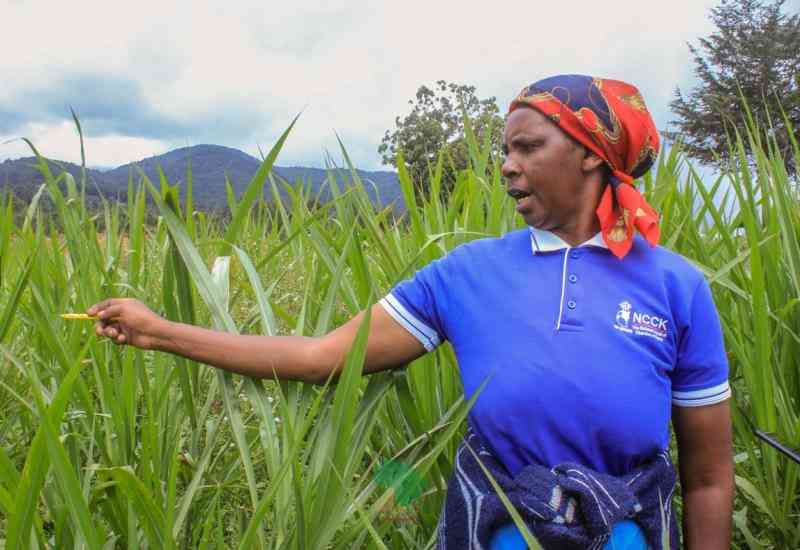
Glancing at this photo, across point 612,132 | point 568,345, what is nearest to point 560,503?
point 568,345

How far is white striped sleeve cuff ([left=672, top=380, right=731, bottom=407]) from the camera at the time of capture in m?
1.10

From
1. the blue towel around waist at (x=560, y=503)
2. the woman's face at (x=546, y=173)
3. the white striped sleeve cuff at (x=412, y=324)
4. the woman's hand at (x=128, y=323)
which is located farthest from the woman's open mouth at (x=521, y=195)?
the woman's hand at (x=128, y=323)

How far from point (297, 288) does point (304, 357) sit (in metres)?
1.21

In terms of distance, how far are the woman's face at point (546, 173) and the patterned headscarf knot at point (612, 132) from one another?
0.02m

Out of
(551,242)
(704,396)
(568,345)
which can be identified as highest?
(551,242)

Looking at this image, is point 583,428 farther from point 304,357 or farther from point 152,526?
point 152,526

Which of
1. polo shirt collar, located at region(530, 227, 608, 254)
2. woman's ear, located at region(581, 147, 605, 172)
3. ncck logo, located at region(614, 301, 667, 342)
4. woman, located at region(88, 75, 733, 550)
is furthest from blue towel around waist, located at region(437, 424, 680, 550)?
woman's ear, located at region(581, 147, 605, 172)

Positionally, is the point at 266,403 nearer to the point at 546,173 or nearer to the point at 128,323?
the point at 128,323

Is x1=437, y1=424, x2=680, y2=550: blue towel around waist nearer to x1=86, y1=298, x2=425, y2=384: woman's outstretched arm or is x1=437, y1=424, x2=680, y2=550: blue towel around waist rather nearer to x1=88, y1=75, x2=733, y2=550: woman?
x1=88, y1=75, x2=733, y2=550: woman

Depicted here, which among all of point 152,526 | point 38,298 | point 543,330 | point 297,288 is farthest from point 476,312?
point 297,288

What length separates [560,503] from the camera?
3.09ft

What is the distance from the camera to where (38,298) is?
1122 mm

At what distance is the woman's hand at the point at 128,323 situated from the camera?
1054 millimetres

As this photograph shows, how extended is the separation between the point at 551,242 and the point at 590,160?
0.14 metres
